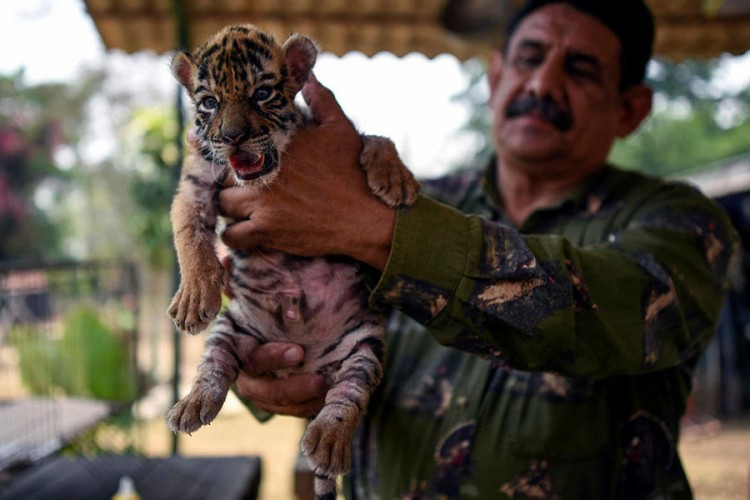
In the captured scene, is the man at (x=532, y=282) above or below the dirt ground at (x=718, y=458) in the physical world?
above

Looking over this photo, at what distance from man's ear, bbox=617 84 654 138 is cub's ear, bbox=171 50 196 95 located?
1.94 metres

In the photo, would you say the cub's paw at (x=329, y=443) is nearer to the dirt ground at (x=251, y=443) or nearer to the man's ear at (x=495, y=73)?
the man's ear at (x=495, y=73)

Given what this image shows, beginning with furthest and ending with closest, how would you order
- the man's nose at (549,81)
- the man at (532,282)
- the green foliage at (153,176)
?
the green foliage at (153,176) → the man's nose at (549,81) → the man at (532,282)

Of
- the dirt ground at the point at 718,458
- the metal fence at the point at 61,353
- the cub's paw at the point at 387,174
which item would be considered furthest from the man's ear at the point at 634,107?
the metal fence at the point at 61,353

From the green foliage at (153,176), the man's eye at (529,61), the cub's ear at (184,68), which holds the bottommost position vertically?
the green foliage at (153,176)

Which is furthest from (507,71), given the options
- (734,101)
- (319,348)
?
(734,101)

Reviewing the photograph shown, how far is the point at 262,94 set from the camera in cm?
143

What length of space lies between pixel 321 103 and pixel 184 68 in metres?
0.32

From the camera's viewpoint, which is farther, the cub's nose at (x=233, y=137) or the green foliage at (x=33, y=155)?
the green foliage at (x=33, y=155)

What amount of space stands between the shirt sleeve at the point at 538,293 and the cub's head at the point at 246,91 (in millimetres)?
350

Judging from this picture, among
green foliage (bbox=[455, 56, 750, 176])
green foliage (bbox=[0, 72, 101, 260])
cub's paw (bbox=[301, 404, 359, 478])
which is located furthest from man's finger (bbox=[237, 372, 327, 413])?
green foliage (bbox=[0, 72, 101, 260])

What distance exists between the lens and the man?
5.01 ft

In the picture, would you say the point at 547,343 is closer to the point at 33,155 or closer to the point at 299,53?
the point at 299,53

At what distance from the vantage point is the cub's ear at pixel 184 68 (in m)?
1.45
